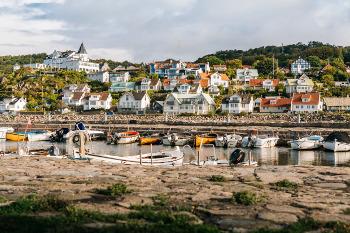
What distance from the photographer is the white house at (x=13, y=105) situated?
414 feet

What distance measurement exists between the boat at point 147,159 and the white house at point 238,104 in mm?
70110

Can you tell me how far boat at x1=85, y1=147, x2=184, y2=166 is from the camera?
2403 centimetres

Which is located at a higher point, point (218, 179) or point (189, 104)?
point (189, 104)

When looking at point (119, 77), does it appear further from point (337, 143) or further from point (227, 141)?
point (337, 143)

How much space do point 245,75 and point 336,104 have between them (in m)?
45.9

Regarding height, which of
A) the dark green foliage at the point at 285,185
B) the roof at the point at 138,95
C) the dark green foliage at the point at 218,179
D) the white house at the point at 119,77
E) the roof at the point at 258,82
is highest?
the white house at the point at 119,77

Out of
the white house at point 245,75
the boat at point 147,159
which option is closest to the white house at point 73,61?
the white house at point 245,75

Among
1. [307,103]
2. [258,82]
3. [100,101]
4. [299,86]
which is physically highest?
[258,82]

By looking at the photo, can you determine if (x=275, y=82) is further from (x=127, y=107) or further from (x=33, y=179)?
(x=33, y=179)

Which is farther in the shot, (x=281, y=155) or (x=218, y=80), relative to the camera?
(x=218, y=80)

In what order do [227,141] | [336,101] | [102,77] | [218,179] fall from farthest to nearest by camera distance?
[102,77] < [336,101] < [227,141] < [218,179]

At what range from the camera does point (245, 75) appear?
468ft

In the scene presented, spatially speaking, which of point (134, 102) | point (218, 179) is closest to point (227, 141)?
point (218, 179)

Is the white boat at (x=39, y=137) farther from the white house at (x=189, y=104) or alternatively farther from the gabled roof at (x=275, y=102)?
the gabled roof at (x=275, y=102)
